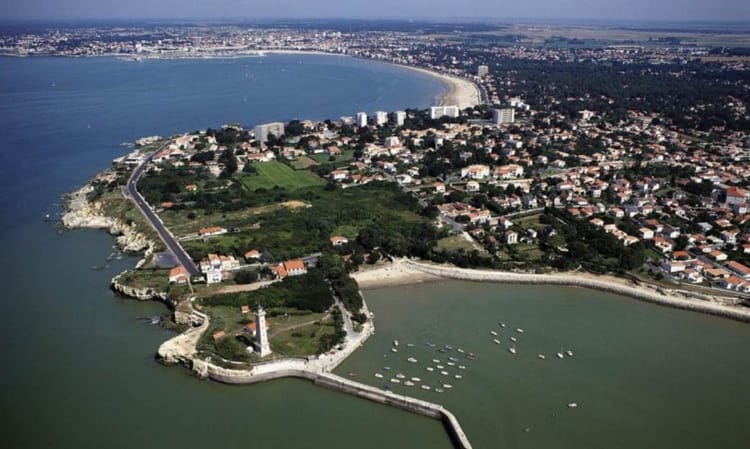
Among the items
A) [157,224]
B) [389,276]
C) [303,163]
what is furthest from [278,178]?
[389,276]

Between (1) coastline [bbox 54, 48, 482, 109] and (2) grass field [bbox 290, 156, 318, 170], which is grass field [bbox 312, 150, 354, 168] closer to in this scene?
(2) grass field [bbox 290, 156, 318, 170]

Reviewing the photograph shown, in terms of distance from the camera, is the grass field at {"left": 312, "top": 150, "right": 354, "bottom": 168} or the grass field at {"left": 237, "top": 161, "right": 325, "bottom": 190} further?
the grass field at {"left": 312, "top": 150, "right": 354, "bottom": 168}

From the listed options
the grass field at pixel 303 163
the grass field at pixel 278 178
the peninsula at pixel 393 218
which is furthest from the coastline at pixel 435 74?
the grass field at pixel 278 178

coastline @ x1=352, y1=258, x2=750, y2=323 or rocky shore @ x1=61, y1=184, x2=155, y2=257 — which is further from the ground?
coastline @ x1=352, y1=258, x2=750, y2=323

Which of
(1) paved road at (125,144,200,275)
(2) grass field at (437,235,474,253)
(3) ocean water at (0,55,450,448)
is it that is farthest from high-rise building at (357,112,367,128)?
(2) grass field at (437,235,474,253)

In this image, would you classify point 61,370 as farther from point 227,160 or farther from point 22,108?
point 22,108

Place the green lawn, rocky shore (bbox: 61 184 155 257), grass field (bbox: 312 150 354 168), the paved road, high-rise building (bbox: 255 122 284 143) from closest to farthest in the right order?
the green lawn < the paved road < rocky shore (bbox: 61 184 155 257) < grass field (bbox: 312 150 354 168) < high-rise building (bbox: 255 122 284 143)

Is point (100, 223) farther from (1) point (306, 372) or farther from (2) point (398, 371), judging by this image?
(2) point (398, 371)
